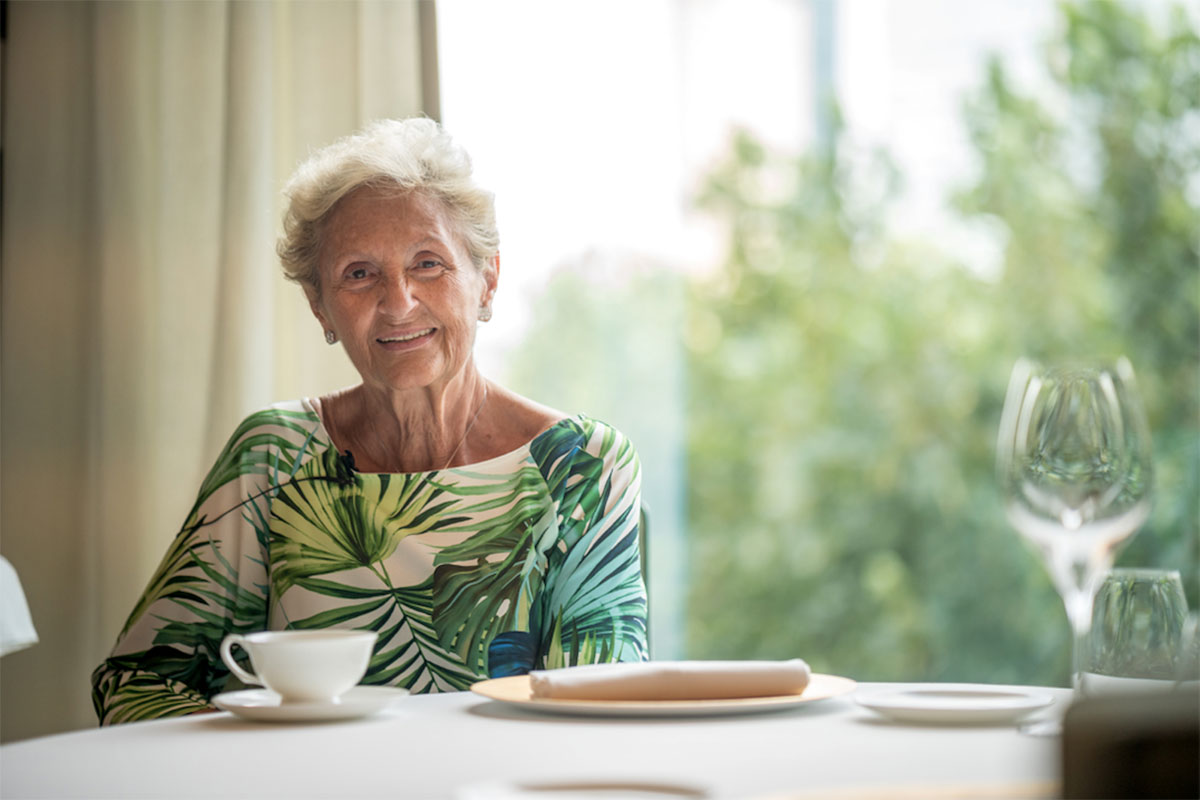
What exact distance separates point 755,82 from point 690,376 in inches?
56.4

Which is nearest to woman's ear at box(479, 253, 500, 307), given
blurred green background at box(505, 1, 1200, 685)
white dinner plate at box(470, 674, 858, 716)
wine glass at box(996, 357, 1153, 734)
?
white dinner plate at box(470, 674, 858, 716)

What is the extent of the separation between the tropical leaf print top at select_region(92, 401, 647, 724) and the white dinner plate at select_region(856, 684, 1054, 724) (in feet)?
1.75

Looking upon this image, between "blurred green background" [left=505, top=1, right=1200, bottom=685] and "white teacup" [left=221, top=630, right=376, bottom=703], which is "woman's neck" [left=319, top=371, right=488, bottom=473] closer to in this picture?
"white teacup" [left=221, top=630, right=376, bottom=703]

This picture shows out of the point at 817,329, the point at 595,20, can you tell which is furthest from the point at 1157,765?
the point at 817,329

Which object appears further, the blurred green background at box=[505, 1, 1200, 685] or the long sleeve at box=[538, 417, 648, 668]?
the blurred green background at box=[505, 1, 1200, 685]

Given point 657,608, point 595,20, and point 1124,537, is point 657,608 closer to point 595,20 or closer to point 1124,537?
point 595,20

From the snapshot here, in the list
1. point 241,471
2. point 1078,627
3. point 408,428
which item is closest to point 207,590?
point 241,471

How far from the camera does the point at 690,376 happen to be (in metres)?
5.72

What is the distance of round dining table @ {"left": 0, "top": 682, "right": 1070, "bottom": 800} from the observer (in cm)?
59

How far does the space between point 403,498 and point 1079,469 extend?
0.92m

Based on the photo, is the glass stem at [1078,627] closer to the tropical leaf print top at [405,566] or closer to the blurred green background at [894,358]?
the tropical leaf print top at [405,566]

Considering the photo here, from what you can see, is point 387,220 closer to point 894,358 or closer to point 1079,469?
point 1079,469

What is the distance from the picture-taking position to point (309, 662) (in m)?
0.81

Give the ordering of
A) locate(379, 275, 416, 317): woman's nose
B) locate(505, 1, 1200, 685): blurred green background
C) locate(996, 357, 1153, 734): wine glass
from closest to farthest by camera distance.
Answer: locate(996, 357, 1153, 734): wine glass
locate(379, 275, 416, 317): woman's nose
locate(505, 1, 1200, 685): blurred green background
